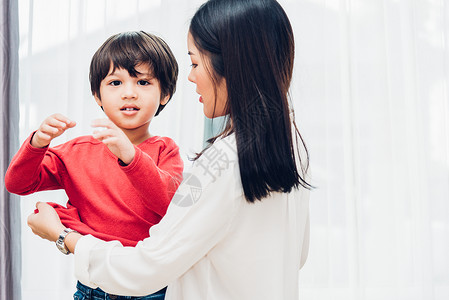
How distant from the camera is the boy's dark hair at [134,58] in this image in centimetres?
101

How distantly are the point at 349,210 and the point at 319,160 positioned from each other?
0.24 m

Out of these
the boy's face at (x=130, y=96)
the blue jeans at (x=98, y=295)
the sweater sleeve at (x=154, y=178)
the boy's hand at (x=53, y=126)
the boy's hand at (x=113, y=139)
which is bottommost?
the blue jeans at (x=98, y=295)

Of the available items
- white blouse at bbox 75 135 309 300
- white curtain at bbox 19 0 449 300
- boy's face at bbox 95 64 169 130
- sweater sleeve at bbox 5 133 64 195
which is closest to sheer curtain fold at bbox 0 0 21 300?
white curtain at bbox 19 0 449 300

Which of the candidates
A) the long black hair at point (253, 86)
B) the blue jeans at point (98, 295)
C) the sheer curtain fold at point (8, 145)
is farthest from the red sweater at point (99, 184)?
the sheer curtain fold at point (8, 145)

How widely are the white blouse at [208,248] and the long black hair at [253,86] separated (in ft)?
0.11

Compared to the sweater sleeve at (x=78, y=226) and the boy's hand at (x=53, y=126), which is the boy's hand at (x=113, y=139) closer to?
the boy's hand at (x=53, y=126)

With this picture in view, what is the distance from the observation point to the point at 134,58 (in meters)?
1.01

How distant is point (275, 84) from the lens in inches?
30.2

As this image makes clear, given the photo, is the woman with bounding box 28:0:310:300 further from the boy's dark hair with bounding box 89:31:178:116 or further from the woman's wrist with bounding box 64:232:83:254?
the boy's dark hair with bounding box 89:31:178:116

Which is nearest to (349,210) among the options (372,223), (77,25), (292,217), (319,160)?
(372,223)

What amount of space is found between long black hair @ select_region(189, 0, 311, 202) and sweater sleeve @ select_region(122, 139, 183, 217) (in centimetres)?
18

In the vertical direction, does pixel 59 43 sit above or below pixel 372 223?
above

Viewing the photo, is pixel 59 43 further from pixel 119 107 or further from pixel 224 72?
pixel 224 72

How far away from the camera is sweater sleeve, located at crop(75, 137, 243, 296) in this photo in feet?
2.41
